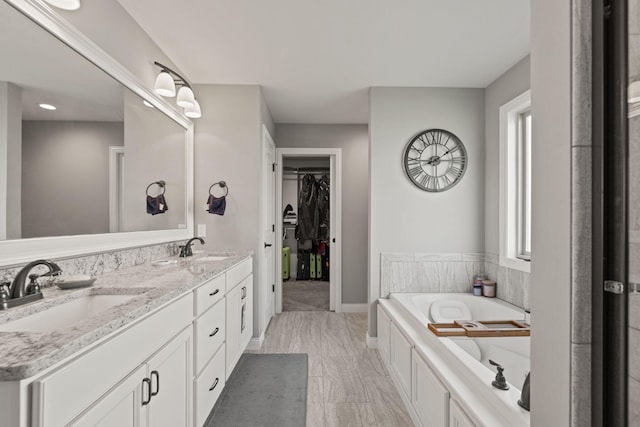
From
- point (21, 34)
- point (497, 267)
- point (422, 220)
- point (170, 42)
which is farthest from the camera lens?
point (422, 220)

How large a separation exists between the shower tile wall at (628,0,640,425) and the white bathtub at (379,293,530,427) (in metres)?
0.66

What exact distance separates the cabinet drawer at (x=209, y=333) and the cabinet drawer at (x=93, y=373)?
16.7 inches

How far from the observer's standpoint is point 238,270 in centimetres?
258

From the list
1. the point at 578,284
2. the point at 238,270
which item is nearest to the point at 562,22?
the point at 578,284

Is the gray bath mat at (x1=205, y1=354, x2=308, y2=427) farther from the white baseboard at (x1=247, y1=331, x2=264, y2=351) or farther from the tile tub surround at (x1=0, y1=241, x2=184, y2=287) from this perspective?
the tile tub surround at (x1=0, y1=241, x2=184, y2=287)

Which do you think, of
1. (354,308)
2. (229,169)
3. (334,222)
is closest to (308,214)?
(334,222)

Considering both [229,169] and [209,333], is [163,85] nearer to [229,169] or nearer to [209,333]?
[229,169]

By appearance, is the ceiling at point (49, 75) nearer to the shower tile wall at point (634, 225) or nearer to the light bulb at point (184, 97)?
the light bulb at point (184, 97)

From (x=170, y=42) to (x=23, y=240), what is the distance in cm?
173

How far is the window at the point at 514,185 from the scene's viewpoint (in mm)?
2826

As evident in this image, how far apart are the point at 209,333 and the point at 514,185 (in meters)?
2.70

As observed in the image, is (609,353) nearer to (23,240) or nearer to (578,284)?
(578,284)

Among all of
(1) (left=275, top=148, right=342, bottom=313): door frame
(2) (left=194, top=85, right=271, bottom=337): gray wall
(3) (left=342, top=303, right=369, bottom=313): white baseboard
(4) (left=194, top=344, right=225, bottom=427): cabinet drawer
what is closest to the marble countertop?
(4) (left=194, top=344, right=225, bottom=427): cabinet drawer

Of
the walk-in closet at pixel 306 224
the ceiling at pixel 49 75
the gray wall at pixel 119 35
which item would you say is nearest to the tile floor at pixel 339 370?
the walk-in closet at pixel 306 224
